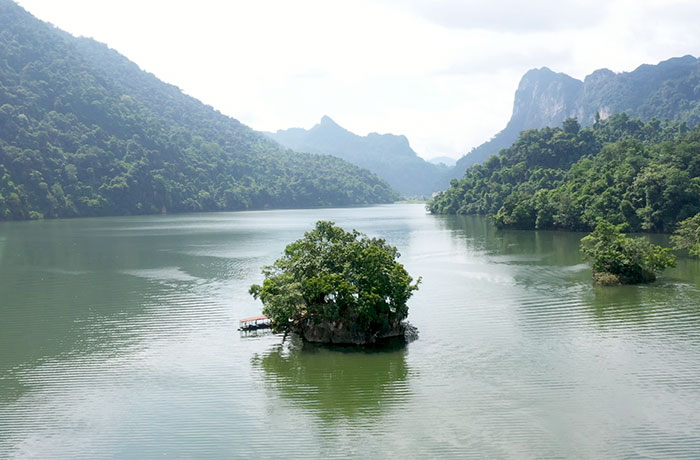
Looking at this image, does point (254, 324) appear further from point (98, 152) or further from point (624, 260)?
point (98, 152)

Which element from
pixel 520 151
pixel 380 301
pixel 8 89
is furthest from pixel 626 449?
pixel 8 89

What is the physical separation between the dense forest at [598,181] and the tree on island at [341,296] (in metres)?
28.5

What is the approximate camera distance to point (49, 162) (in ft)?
363

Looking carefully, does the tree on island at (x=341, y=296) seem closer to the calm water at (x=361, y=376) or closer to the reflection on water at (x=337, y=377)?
the reflection on water at (x=337, y=377)

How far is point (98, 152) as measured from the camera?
401ft

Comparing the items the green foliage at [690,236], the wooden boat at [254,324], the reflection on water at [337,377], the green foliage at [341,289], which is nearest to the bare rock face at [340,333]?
the green foliage at [341,289]

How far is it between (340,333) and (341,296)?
1.59 m

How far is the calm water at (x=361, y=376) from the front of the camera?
15.7 m

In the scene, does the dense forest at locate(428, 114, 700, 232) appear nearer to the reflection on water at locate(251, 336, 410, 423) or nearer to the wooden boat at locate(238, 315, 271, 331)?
the wooden boat at locate(238, 315, 271, 331)

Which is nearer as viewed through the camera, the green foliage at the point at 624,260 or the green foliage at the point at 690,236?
the green foliage at the point at 624,260

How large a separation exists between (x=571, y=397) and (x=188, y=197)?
5104 inches

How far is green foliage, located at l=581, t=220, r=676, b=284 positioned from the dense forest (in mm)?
10521

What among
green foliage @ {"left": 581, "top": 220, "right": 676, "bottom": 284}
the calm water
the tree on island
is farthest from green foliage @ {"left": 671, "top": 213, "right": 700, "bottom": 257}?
the tree on island

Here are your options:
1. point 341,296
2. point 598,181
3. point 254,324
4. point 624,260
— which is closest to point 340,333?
point 341,296
